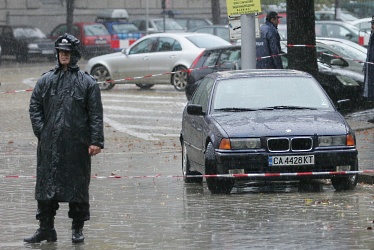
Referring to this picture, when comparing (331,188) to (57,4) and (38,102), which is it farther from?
(57,4)

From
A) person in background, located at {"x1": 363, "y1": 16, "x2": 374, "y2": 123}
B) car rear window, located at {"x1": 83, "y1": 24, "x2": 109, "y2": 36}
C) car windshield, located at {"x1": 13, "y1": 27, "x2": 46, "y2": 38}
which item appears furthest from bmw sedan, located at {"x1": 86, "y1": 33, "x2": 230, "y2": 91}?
car rear window, located at {"x1": 83, "y1": 24, "x2": 109, "y2": 36}

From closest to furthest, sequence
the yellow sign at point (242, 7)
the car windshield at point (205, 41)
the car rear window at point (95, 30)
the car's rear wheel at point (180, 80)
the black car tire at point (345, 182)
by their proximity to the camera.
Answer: the black car tire at point (345, 182), the yellow sign at point (242, 7), the car's rear wheel at point (180, 80), the car windshield at point (205, 41), the car rear window at point (95, 30)

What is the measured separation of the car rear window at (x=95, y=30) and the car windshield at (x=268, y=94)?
39.9 metres

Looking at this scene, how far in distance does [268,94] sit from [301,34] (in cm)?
882

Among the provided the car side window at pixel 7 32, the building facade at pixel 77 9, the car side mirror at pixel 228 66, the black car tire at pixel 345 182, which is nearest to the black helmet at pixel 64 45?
the black car tire at pixel 345 182

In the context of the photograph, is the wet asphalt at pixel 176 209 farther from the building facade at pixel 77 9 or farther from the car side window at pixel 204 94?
the building facade at pixel 77 9

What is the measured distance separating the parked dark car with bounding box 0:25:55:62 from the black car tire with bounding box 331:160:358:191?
38.5 meters

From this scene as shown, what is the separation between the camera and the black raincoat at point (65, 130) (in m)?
9.94

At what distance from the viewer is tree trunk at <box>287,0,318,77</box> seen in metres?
22.7

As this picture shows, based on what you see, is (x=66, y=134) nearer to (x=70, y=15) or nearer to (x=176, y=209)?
(x=176, y=209)

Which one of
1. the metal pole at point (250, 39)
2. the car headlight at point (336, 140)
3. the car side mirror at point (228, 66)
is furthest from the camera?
the car side mirror at point (228, 66)

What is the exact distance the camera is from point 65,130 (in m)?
A: 9.95

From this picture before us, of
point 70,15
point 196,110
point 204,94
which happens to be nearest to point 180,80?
point 204,94

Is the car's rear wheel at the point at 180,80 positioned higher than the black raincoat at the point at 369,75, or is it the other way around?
the black raincoat at the point at 369,75
